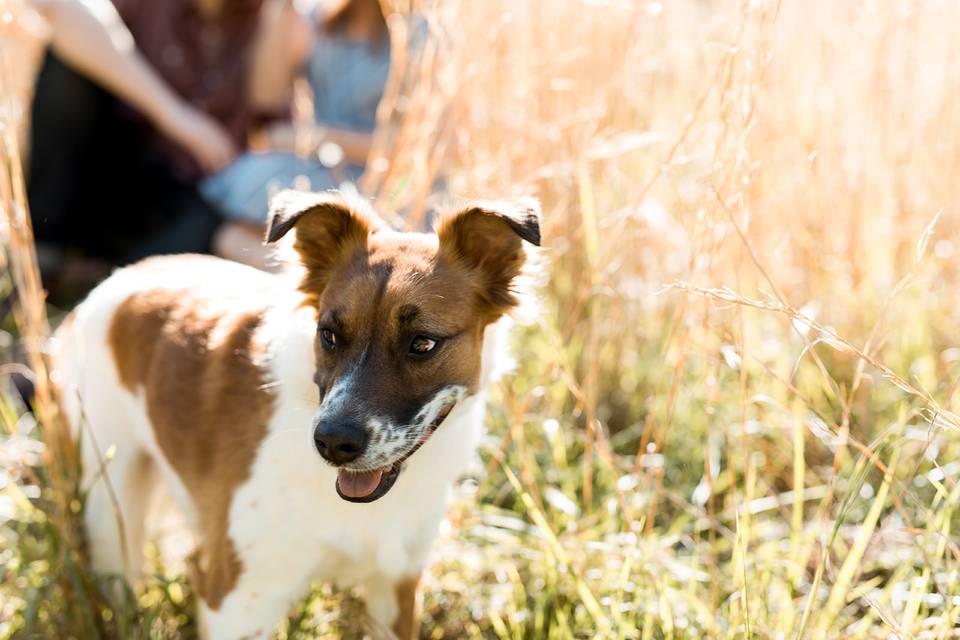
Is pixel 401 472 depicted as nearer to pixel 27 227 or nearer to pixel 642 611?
pixel 642 611

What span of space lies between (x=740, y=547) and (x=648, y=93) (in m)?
2.60

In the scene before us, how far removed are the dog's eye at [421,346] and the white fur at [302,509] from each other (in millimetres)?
142

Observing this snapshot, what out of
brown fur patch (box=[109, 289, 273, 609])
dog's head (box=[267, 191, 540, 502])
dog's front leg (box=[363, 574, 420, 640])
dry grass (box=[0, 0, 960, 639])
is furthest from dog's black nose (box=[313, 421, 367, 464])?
dry grass (box=[0, 0, 960, 639])

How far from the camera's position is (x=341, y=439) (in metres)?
2.28

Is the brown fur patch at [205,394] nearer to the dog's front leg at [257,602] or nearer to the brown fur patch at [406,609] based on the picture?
the dog's front leg at [257,602]

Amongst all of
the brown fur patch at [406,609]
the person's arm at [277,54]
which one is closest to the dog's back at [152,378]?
the brown fur patch at [406,609]

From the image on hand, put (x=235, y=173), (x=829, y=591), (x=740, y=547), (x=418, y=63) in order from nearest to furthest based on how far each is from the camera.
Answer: (x=740, y=547), (x=829, y=591), (x=418, y=63), (x=235, y=173)

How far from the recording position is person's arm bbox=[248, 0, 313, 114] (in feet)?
17.6

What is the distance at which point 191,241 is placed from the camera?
18.0ft

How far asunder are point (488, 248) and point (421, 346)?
404 millimetres

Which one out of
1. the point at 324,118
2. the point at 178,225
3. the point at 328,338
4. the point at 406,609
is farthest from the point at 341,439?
the point at 178,225

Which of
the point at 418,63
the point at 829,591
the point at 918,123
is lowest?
the point at 829,591

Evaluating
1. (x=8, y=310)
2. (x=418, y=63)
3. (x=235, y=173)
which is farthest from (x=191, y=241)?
(x=418, y=63)

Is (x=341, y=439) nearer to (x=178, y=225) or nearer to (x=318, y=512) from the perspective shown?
(x=318, y=512)
